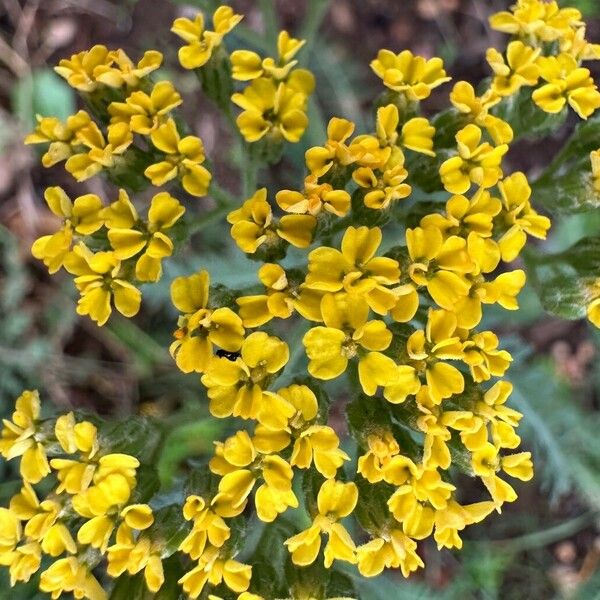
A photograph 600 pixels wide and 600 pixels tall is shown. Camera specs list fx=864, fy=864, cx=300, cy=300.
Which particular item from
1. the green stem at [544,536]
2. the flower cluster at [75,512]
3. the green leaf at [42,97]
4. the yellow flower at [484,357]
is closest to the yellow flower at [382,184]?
the yellow flower at [484,357]

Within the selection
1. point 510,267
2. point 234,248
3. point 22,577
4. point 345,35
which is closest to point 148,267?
point 22,577

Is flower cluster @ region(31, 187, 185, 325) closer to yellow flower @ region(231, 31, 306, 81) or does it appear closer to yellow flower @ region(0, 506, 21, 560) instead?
yellow flower @ region(231, 31, 306, 81)

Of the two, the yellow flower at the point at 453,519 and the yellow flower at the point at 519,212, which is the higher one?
the yellow flower at the point at 519,212

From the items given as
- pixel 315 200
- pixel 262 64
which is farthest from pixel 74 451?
pixel 262 64

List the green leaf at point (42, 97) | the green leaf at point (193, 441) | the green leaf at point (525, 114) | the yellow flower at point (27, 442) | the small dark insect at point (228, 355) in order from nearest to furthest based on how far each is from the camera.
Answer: the small dark insect at point (228, 355) → the yellow flower at point (27, 442) → the green leaf at point (525, 114) → the green leaf at point (193, 441) → the green leaf at point (42, 97)

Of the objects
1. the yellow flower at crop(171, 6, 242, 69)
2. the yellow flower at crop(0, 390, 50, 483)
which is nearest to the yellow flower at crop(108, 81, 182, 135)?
the yellow flower at crop(171, 6, 242, 69)

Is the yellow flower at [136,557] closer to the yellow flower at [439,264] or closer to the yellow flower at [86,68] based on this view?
the yellow flower at [439,264]

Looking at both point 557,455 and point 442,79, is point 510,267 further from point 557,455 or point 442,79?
point 442,79

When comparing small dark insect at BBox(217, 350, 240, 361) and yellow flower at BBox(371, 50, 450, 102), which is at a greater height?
yellow flower at BBox(371, 50, 450, 102)
